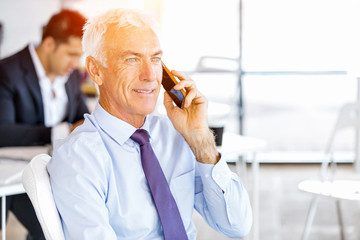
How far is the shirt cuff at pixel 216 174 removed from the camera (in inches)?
56.9

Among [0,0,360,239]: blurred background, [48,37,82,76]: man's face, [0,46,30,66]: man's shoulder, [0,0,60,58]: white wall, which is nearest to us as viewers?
[0,46,30,66]: man's shoulder

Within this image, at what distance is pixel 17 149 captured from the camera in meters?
2.47

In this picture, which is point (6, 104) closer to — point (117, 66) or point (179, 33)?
point (117, 66)

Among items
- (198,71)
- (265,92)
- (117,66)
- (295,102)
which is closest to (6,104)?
(117,66)

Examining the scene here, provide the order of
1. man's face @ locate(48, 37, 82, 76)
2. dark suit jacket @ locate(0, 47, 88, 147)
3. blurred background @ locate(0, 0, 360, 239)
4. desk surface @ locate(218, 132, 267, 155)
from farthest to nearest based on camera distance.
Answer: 1. blurred background @ locate(0, 0, 360, 239)
2. man's face @ locate(48, 37, 82, 76)
3. dark suit jacket @ locate(0, 47, 88, 147)
4. desk surface @ locate(218, 132, 267, 155)

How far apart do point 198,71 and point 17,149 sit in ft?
9.69

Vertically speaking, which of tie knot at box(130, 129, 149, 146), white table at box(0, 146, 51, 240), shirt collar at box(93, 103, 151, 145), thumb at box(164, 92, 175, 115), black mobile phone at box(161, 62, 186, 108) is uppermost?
black mobile phone at box(161, 62, 186, 108)

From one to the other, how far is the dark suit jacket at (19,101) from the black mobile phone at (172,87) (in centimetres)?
140

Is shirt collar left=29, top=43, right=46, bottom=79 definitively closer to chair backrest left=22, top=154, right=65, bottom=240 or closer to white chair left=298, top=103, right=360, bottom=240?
white chair left=298, top=103, right=360, bottom=240

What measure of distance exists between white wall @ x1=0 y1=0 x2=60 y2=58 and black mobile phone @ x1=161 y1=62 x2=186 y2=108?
4105 mm

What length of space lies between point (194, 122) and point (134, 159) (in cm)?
20

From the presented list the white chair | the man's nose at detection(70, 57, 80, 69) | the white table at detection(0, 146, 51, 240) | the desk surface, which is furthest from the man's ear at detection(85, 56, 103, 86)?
the man's nose at detection(70, 57, 80, 69)

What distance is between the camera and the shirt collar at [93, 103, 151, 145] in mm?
1401

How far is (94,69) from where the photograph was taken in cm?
140
